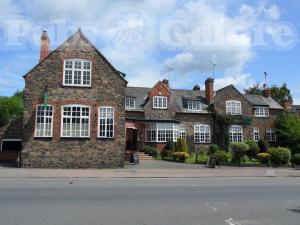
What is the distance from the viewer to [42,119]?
25516 mm

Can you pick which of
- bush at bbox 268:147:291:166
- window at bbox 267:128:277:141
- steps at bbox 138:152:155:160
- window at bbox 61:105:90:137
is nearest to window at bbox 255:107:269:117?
window at bbox 267:128:277:141

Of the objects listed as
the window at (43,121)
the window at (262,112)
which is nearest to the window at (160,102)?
the window at (262,112)

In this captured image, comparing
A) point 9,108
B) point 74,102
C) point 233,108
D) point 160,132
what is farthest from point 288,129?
point 9,108

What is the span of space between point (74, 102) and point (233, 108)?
23819 millimetres

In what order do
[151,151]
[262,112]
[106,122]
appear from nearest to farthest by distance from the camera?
1. [106,122]
2. [151,151]
3. [262,112]

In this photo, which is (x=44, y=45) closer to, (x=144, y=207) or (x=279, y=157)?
(x=279, y=157)

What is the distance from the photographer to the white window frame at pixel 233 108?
43.4 meters

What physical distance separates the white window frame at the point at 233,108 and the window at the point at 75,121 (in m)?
22.2

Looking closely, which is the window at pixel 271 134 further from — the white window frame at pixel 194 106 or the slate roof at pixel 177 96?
the white window frame at pixel 194 106

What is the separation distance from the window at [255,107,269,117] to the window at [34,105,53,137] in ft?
95.0

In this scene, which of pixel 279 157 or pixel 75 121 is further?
pixel 279 157

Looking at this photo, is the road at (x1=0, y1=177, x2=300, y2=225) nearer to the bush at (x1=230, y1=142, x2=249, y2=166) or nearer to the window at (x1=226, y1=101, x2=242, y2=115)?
the bush at (x1=230, y1=142, x2=249, y2=166)

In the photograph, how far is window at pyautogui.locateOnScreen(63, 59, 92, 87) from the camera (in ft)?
85.9

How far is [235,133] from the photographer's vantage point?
4309cm
